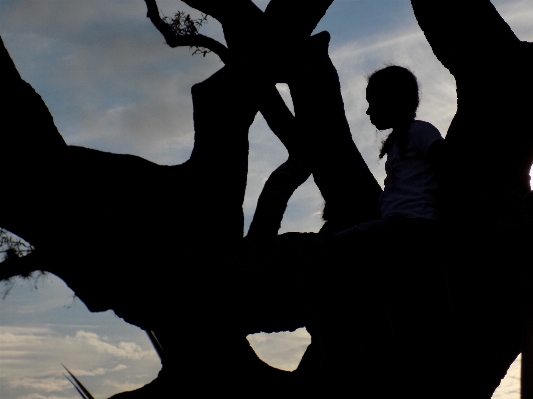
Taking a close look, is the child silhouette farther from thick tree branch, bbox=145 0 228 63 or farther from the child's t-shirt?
thick tree branch, bbox=145 0 228 63

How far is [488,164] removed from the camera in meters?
2.48

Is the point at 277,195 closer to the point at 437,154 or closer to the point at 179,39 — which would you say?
the point at 437,154

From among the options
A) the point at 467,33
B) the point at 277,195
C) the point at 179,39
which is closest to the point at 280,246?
the point at 467,33

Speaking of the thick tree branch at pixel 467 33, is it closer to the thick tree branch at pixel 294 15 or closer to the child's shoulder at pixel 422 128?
the child's shoulder at pixel 422 128

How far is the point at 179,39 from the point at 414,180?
5626 millimetres

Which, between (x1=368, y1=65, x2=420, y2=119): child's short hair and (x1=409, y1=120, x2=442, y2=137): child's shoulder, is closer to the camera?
(x1=409, y1=120, x2=442, y2=137): child's shoulder

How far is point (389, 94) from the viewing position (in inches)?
115

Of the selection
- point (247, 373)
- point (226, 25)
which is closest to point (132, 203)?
point (247, 373)

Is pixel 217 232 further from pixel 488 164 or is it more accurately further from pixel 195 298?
pixel 488 164

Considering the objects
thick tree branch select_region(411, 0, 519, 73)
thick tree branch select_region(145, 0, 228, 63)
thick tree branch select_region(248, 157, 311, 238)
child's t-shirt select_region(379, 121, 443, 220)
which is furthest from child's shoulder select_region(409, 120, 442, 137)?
thick tree branch select_region(145, 0, 228, 63)

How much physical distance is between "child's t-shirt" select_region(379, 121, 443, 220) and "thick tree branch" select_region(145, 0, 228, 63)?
470cm

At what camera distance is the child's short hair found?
2908mm

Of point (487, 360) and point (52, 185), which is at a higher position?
point (52, 185)

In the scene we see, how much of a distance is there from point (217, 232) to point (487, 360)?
4.36 ft
